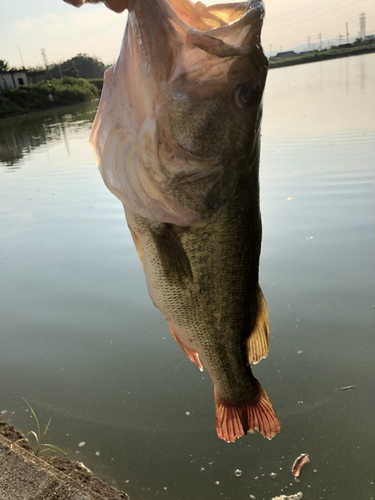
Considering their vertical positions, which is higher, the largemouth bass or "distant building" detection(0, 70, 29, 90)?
"distant building" detection(0, 70, 29, 90)

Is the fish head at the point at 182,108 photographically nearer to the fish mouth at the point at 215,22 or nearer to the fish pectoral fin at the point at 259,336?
the fish mouth at the point at 215,22

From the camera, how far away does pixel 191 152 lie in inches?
53.4

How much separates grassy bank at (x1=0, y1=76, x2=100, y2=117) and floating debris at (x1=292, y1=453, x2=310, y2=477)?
42.9m

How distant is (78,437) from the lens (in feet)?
9.81

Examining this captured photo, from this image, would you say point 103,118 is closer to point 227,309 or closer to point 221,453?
point 227,309

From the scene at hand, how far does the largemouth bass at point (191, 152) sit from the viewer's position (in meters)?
1.23

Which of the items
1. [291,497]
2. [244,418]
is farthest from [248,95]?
[291,497]

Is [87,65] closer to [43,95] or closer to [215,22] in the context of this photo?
[43,95]

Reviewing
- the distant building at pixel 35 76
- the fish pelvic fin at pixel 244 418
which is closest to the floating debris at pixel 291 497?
the fish pelvic fin at pixel 244 418

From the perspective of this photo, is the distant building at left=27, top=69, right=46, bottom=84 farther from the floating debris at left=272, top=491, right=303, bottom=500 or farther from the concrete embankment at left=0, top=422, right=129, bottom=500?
the floating debris at left=272, top=491, right=303, bottom=500

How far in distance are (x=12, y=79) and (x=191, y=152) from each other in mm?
61913

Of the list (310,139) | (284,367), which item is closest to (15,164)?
(310,139)

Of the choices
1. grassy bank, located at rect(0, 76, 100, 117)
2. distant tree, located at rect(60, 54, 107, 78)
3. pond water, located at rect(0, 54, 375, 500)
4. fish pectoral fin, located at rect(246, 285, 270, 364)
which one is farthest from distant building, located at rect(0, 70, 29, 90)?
fish pectoral fin, located at rect(246, 285, 270, 364)

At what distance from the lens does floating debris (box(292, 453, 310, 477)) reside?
8.55 ft
